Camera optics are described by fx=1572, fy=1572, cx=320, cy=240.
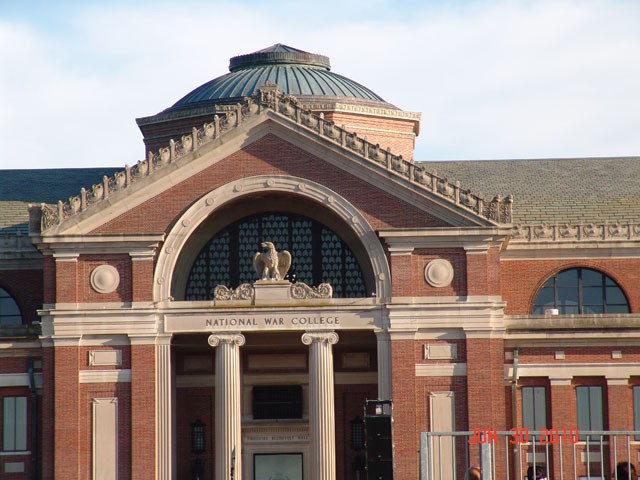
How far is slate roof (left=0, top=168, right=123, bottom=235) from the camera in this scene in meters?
71.6

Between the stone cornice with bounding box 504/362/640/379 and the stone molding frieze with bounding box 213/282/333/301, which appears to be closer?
the stone molding frieze with bounding box 213/282/333/301

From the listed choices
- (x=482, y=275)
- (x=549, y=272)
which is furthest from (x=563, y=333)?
(x=549, y=272)

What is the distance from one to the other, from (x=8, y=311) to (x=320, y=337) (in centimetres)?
1537

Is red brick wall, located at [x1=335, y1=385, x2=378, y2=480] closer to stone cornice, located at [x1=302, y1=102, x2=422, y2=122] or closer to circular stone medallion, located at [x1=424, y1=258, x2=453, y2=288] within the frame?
circular stone medallion, located at [x1=424, y1=258, x2=453, y2=288]

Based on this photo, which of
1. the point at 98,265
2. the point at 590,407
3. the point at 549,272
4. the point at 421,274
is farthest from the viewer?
the point at 549,272

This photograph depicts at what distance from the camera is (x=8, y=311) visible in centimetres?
6925

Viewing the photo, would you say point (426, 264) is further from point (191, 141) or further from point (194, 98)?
point (194, 98)

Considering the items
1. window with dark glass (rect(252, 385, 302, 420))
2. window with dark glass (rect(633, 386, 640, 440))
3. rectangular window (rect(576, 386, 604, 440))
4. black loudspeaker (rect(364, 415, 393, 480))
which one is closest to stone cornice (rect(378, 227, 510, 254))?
rectangular window (rect(576, 386, 604, 440))

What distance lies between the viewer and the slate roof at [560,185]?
7062cm

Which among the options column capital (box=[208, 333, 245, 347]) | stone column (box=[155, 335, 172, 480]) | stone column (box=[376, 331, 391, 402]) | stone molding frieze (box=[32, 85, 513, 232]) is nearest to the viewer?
stone column (box=[155, 335, 172, 480])

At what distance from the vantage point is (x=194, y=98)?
258 ft

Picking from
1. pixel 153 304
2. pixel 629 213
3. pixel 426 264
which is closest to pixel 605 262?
pixel 629 213

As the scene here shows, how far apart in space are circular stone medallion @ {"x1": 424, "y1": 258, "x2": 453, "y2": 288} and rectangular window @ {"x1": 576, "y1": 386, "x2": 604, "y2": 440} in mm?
7434

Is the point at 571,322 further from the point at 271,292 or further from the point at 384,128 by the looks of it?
the point at 384,128
